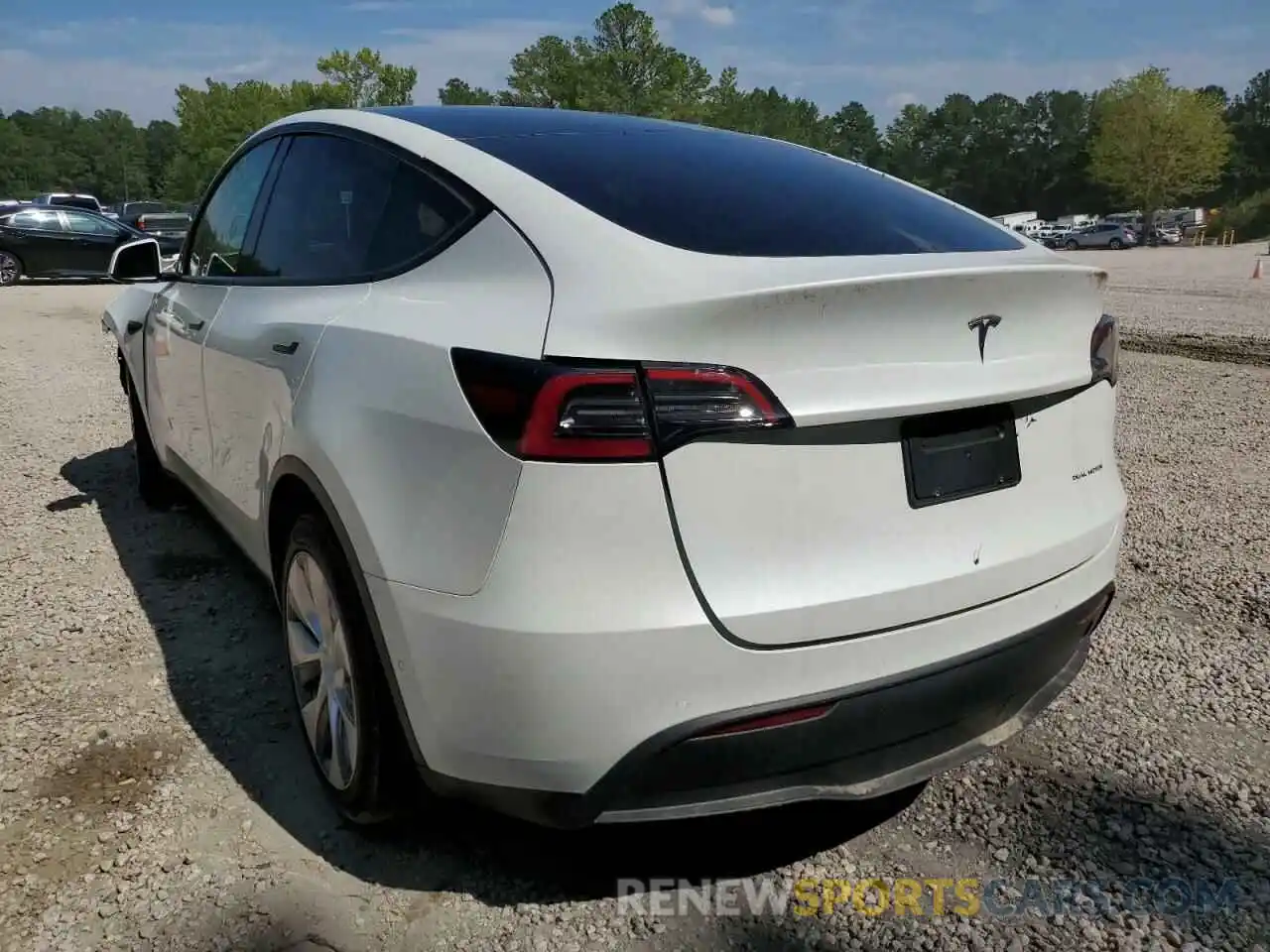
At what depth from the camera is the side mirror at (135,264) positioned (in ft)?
13.6

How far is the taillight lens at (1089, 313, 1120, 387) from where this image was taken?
232cm

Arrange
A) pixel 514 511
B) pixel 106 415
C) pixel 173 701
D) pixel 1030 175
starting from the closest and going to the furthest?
pixel 514 511 → pixel 173 701 → pixel 106 415 → pixel 1030 175

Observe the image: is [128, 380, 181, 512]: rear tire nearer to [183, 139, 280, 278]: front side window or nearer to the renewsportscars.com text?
[183, 139, 280, 278]: front side window

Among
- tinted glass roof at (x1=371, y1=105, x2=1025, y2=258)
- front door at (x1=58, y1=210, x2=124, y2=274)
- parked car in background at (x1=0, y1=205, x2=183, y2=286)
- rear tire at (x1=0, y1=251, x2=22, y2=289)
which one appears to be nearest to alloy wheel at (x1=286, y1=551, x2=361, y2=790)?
tinted glass roof at (x1=371, y1=105, x2=1025, y2=258)

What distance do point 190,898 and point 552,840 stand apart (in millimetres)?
794

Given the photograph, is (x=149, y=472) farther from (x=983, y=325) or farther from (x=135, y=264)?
(x=983, y=325)

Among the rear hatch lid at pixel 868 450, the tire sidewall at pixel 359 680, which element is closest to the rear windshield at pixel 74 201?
the tire sidewall at pixel 359 680

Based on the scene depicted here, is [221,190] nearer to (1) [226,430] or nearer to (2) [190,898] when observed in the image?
(1) [226,430]

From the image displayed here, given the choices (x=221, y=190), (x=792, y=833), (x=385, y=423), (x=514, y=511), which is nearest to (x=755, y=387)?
(x=514, y=511)

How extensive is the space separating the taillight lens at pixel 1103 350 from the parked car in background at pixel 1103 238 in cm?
5706

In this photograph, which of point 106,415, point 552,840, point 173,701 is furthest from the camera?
point 106,415

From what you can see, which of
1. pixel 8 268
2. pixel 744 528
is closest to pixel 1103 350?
pixel 744 528

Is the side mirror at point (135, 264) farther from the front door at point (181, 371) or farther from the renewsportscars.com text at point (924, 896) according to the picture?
the renewsportscars.com text at point (924, 896)

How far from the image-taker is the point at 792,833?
8.04 feet
